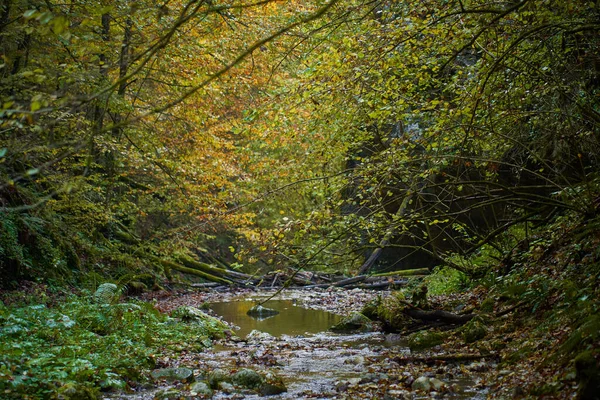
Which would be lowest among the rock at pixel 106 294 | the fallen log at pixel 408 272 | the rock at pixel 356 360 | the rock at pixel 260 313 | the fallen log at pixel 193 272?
the rock at pixel 356 360

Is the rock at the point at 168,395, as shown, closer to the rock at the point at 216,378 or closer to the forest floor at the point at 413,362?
the forest floor at the point at 413,362

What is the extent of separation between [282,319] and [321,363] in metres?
5.07

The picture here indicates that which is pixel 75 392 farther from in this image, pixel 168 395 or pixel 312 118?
pixel 312 118

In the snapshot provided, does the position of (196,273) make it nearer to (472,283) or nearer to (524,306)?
(472,283)

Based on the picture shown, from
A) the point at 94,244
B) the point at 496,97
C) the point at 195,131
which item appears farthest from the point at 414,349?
the point at 94,244

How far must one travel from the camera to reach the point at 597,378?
3371 mm

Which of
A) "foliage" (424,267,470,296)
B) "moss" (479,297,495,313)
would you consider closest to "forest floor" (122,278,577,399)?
"moss" (479,297,495,313)

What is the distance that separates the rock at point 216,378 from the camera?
595cm

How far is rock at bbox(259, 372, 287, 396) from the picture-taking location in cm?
556

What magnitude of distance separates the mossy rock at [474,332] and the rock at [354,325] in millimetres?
2808

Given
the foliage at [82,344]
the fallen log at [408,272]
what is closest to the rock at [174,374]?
the foliage at [82,344]

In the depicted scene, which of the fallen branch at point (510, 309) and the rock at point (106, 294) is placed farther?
the rock at point (106, 294)

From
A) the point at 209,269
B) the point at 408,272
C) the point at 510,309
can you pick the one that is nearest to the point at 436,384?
the point at 510,309

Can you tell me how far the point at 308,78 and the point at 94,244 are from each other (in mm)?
7913
